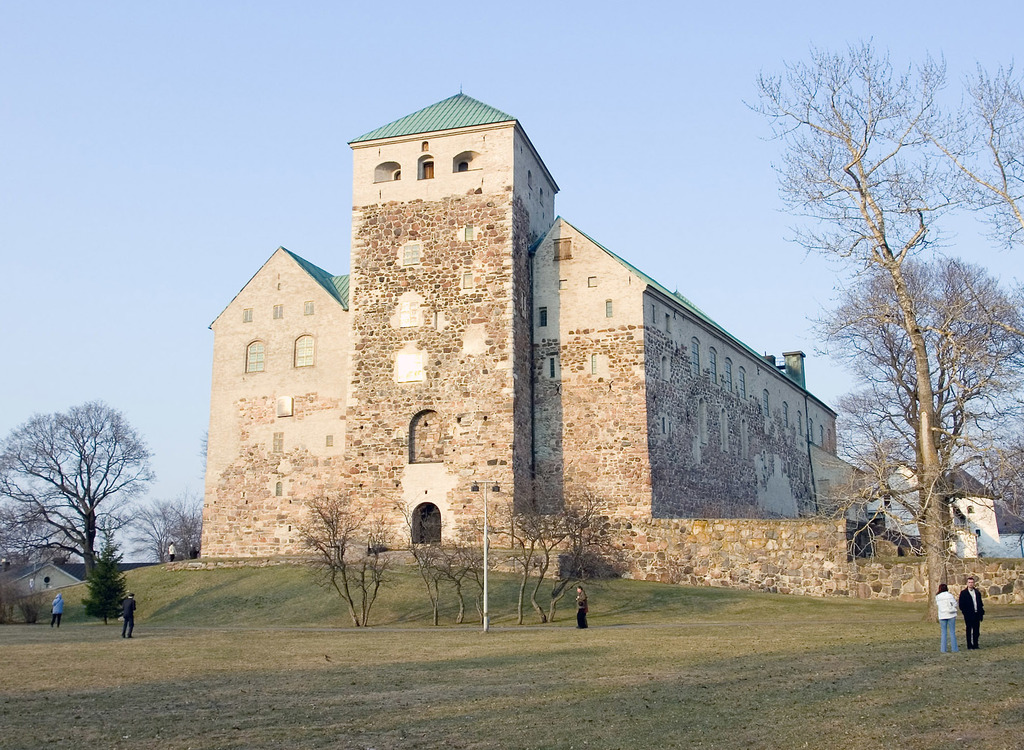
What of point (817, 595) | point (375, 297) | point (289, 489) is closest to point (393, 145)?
point (375, 297)

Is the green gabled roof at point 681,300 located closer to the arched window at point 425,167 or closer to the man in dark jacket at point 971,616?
the arched window at point 425,167

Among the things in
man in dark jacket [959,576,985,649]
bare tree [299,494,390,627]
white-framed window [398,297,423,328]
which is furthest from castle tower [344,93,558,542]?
man in dark jacket [959,576,985,649]

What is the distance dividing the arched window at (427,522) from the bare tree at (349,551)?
4.68 ft

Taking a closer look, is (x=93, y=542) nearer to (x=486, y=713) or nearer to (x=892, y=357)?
(x=892, y=357)

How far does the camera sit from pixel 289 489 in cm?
4662

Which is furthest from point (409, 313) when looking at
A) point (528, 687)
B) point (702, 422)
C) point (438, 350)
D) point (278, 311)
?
point (528, 687)

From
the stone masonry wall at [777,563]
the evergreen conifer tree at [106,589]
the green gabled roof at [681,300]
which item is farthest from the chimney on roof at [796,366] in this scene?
the evergreen conifer tree at [106,589]

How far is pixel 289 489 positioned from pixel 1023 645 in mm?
33036

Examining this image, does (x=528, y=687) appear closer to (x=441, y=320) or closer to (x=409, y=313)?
(x=441, y=320)

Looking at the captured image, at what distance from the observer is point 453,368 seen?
4300cm

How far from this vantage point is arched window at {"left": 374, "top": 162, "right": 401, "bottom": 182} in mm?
46156

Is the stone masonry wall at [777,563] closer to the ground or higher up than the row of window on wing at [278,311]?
closer to the ground

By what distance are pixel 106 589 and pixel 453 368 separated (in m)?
15.8

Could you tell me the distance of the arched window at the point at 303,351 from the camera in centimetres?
4806
